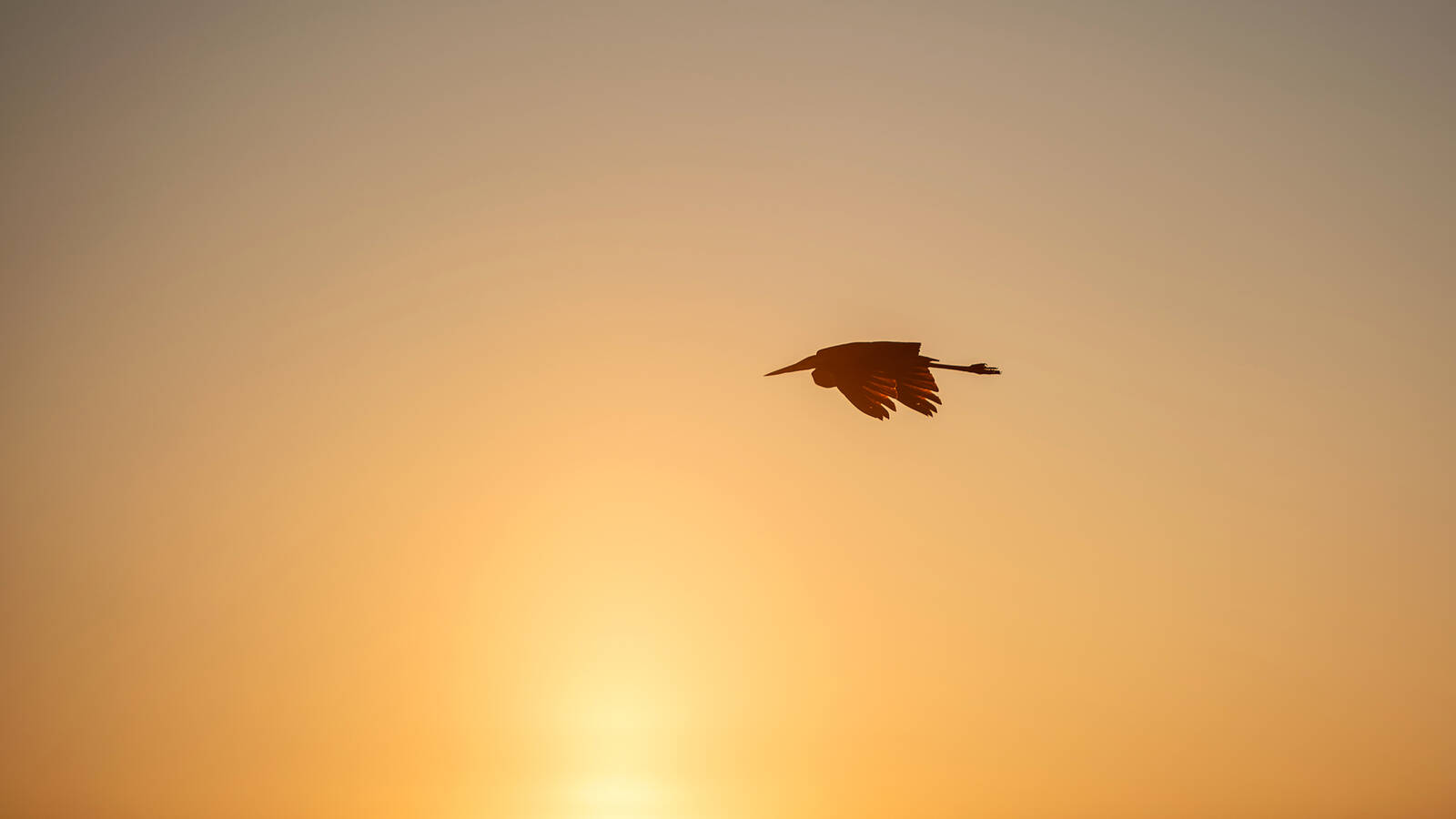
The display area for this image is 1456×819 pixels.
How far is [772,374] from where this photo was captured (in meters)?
44.8

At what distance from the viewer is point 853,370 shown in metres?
45.6

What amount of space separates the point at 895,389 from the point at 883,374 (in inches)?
17.0

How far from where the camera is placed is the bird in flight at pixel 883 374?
45125mm

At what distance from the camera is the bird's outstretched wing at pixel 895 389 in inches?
1775

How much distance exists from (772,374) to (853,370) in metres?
1.92

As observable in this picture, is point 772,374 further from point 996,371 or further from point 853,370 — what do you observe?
point 996,371

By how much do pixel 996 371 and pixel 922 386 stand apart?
1.70 m

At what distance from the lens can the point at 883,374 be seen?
45375mm

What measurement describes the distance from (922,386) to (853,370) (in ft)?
5.18

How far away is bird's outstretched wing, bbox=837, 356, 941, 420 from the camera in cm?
4509

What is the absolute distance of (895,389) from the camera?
45.2 meters

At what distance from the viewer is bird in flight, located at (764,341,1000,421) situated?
45.1 metres

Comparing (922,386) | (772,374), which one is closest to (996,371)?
(922,386)

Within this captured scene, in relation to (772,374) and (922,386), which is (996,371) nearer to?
(922,386)
